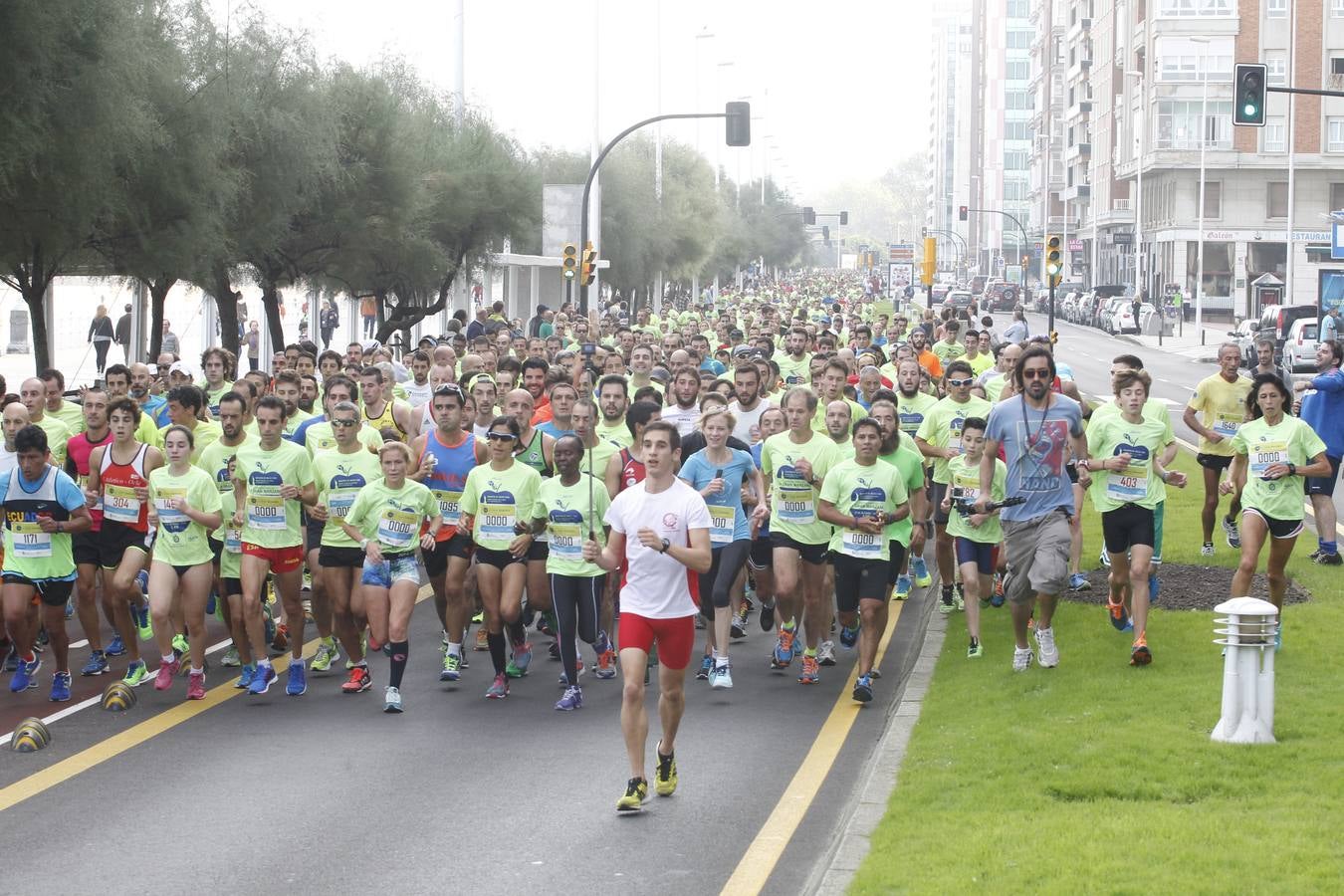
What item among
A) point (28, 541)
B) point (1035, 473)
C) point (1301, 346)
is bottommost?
point (28, 541)

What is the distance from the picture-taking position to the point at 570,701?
1078cm

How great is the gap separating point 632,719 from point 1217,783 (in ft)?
8.31

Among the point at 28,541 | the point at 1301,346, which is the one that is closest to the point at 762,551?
the point at 28,541

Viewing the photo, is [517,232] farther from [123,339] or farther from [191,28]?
[191,28]

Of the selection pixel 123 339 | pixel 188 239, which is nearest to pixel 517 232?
pixel 123 339

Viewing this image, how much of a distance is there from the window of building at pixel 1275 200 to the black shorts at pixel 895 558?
80041mm

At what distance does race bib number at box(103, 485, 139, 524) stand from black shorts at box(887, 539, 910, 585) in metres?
4.55

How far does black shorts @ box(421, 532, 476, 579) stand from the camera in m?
11.6

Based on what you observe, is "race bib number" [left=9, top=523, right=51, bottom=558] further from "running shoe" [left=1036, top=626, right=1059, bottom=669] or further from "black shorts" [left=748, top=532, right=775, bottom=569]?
"running shoe" [left=1036, top=626, right=1059, bottom=669]

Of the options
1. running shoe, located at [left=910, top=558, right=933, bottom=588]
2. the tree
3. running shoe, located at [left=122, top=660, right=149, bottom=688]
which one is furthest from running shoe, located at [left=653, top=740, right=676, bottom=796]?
the tree

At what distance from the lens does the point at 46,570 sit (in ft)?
35.7

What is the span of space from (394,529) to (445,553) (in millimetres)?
995

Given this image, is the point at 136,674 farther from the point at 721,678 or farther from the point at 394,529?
the point at 721,678

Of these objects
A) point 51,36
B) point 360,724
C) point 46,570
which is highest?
point 51,36
